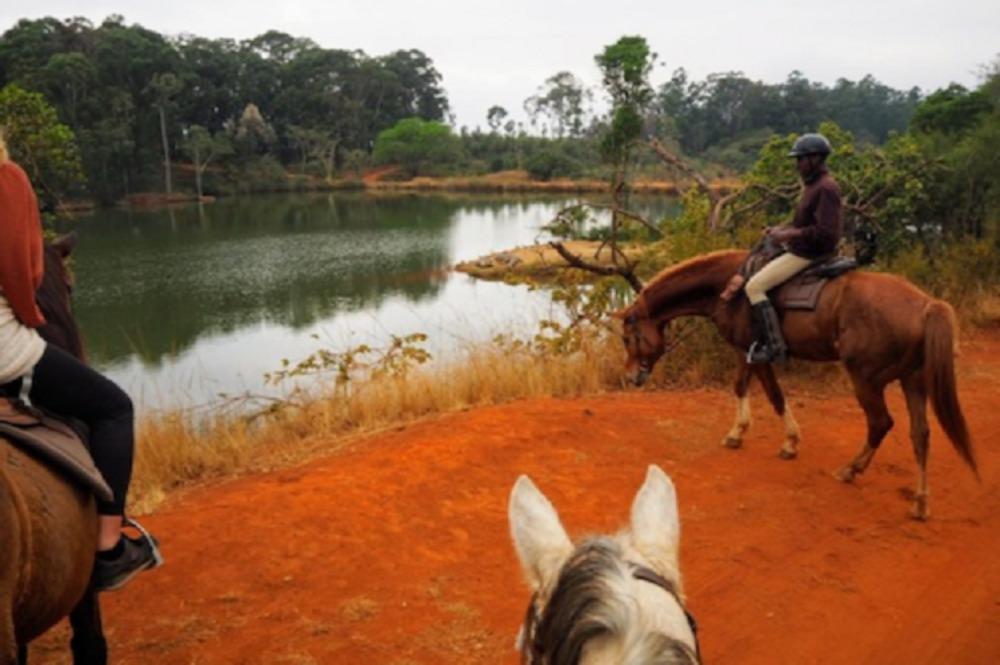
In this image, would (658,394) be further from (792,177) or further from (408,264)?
(408,264)

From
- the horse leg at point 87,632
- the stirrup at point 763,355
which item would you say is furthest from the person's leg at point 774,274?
the horse leg at point 87,632

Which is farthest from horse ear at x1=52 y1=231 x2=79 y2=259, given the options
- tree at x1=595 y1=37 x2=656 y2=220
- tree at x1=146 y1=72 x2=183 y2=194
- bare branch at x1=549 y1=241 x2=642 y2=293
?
tree at x1=146 y1=72 x2=183 y2=194

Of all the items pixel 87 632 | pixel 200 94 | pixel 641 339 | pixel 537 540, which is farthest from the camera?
pixel 200 94

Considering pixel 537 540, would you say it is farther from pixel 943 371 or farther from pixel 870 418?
pixel 870 418

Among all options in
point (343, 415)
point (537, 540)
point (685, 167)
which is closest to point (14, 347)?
point (537, 540)

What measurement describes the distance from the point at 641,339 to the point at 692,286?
0.59 meters

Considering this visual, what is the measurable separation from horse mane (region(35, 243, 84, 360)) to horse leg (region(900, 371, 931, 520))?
14.9 feet

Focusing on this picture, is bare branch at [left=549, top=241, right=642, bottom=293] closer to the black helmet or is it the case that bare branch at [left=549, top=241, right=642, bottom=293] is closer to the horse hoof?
the black helmet

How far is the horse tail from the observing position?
13.5ft

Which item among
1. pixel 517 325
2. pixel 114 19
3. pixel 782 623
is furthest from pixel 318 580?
pixel 114 19

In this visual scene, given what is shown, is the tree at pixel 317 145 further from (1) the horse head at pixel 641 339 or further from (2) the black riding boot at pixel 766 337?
(2) the black riding boot at pixel 766 337

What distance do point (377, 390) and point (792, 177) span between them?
839cm

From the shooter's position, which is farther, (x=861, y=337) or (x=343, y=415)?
(x=343, y=415)

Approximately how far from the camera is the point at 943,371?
4125 mm
